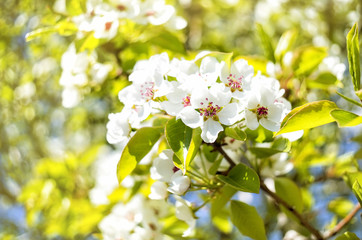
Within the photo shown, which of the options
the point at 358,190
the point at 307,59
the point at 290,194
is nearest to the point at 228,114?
the point at 358,190

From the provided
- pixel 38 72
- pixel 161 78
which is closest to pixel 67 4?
pixel 161 78

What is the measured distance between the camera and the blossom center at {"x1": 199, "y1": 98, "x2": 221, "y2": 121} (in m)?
0.89

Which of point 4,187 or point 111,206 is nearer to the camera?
point 111,206

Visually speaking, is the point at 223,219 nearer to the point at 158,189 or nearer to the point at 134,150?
the point at 158,189

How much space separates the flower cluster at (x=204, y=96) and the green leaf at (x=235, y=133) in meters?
0.02

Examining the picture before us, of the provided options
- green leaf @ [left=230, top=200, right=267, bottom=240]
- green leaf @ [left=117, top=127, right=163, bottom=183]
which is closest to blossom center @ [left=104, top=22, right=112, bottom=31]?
green leaf @ [left=117, top=127, right=163, bottom=183]

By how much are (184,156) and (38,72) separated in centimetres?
227

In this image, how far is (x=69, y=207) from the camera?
1.82m

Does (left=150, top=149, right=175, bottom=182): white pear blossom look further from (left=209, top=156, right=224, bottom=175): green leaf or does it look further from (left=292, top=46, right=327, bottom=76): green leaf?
(left=292, top=46, right=327, bottom=76): green leaf

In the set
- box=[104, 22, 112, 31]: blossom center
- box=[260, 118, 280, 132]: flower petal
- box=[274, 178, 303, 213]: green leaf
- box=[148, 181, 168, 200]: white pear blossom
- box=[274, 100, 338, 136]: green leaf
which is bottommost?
box=[274, 178, 303, 213]: green leaf

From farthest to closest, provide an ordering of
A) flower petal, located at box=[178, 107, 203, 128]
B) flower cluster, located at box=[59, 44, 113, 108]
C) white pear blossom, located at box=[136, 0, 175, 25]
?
1. flower cluster, located at box=[59, 44, 113, 108]
2. white pear blossom, located at box=[136, 0, 175, 25]
3. flower petal, located at box=[178, 107, 203, 128]

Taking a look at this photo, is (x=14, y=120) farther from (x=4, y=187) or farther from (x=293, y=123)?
(x=293, y=123)

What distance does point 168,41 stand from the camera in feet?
4.78

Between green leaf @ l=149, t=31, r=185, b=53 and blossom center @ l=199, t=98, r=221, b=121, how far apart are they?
59cm
